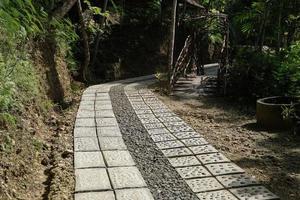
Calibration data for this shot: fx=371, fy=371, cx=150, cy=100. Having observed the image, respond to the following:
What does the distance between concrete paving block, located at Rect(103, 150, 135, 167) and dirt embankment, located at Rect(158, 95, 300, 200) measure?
3.69ft

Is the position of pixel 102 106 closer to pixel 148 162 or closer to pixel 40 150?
pixel 40 150

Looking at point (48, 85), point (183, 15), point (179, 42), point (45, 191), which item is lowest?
point (45, 191)

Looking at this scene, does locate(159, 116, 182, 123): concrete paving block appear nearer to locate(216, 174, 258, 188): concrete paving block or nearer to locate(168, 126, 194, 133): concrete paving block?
locate(168, 126, 194, 133): concrete paving block

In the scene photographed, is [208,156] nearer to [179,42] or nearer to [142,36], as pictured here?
[142,36]

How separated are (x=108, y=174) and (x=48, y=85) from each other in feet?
11.3

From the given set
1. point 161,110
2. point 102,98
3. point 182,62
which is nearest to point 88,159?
point 161,110

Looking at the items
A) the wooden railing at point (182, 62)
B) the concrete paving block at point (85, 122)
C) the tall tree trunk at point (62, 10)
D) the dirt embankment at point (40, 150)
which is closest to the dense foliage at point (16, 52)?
the dirt embankment at point (40, 150)

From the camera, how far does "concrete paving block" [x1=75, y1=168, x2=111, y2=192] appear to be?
324 cm

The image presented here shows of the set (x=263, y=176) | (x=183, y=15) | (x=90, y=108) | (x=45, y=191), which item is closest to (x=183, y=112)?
(x=90, y=108)

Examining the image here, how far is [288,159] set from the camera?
4148 millimetres

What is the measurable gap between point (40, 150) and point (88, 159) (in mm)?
625

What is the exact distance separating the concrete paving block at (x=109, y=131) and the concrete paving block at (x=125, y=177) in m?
1.19

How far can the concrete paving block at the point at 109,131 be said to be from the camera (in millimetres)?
4855

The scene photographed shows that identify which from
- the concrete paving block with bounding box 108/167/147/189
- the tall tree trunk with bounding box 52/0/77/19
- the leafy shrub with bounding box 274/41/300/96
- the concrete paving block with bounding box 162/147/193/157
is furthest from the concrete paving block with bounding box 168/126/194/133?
the tall tree trunk with bounding box 52/0/77/19
